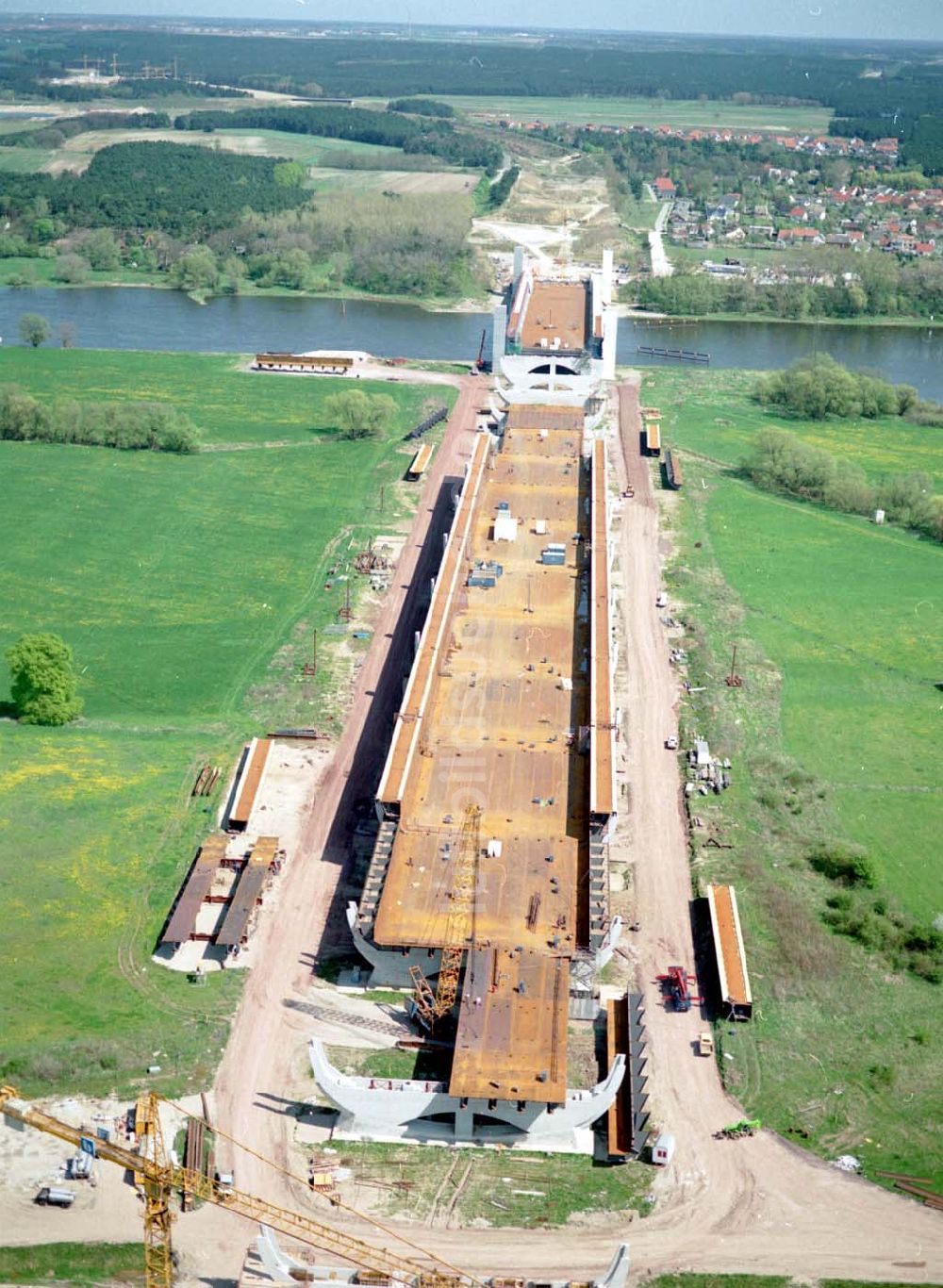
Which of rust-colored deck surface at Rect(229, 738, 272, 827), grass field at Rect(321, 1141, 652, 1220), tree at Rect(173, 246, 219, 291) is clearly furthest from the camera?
tree at Rect(173, 246, 219, 291)

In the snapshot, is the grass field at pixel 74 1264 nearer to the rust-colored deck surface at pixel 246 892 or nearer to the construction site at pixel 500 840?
the construction site at pixel 500 840

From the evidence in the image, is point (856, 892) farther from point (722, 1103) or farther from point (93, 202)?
point (93, 202)

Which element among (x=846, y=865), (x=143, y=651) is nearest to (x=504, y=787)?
(x=846, y=865)

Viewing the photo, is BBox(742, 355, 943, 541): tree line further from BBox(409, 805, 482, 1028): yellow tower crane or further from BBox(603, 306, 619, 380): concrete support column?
BBox(409, 805, 482, 1028): yellow tower crane

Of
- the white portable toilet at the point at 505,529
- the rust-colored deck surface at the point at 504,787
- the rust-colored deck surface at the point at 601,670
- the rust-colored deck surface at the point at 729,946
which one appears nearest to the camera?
the rust-colored deck surface at the point at 504,787

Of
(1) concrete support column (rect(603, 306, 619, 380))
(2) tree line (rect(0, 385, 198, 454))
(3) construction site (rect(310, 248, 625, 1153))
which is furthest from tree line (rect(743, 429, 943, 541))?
(2) tree line (rect(0, 385, 198, 454))

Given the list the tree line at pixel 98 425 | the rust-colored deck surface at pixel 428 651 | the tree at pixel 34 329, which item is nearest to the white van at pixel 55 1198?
the rust-colored deck surface at pixel 428 651

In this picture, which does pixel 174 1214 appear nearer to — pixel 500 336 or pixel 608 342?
pixel 500 336
